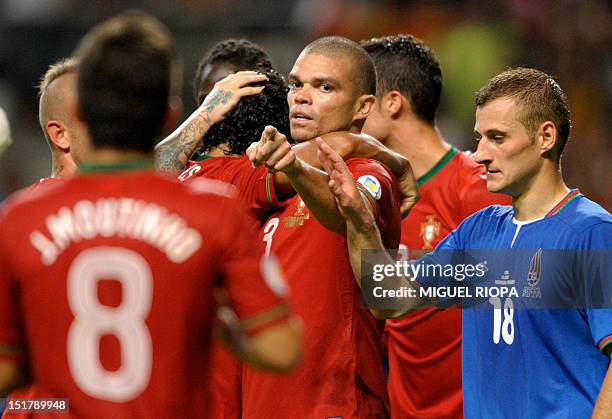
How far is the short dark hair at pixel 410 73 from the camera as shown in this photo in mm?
6488

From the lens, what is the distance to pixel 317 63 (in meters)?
4.73

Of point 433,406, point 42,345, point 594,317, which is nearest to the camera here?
point 42,345

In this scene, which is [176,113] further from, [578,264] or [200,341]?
[578,264]

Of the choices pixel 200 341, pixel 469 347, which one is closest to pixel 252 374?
pixel 469 347

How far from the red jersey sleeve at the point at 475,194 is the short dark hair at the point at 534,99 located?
47.4 inches

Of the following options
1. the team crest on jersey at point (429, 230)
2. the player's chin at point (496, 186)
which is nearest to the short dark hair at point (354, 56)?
the player's chin at point (496, 186)

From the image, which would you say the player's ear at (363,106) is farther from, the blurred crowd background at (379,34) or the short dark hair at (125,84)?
the blurred crowd background at (379,34)

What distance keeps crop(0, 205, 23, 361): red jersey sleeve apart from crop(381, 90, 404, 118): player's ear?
13.4ft

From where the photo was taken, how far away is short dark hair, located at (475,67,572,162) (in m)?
4.31

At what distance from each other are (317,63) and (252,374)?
147cm

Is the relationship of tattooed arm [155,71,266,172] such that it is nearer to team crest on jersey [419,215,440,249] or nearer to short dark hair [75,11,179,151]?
team crest on jersey [419,215,440,249]


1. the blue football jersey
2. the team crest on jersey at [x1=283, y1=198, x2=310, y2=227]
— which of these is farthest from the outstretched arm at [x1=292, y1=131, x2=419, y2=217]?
the blue football jersey

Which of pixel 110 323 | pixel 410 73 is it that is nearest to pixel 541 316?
pixel 110 323

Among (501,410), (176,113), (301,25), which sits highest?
(301,25)
